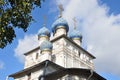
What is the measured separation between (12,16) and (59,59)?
45.3 ft

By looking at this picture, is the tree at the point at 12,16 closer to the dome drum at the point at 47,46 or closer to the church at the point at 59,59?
the church at the point at 59,59

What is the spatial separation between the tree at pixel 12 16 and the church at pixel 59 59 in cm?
844

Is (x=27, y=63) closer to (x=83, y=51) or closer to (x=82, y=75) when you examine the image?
(x=83, y=51)

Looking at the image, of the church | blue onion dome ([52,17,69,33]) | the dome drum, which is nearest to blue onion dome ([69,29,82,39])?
the church

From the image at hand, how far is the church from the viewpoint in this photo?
1672 cm

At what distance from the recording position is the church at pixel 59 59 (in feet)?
54.9

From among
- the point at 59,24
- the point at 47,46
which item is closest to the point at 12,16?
the point at 47,46

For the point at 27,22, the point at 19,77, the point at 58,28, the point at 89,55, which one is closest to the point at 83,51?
the point at 89,55

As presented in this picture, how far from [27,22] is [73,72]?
8.59 m

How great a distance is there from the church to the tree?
27.7 ft

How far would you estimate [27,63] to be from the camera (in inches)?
971

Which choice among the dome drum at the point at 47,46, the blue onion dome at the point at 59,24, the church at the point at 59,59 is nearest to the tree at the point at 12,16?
the church at the point at 59,59

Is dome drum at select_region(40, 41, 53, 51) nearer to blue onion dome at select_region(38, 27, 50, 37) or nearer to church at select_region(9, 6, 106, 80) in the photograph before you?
church at select_region(9, 6, 106, 80)

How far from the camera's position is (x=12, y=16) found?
27.2 feet
